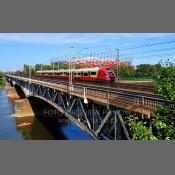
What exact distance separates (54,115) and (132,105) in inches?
1287

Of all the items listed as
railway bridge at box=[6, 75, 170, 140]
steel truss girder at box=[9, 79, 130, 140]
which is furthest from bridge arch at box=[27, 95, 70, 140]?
railway bridge at box=[6, 75, 170, 140]

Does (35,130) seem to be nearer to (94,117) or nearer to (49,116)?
(49,116)

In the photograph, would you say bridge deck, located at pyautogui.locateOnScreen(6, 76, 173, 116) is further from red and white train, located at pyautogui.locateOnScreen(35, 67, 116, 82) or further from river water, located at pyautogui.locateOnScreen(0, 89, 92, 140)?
red and white train, located at pyautogui.locateOnScreen(35, 67, 116, 82)

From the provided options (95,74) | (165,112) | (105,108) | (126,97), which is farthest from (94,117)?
(95,74)

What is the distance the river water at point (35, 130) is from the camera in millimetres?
34334

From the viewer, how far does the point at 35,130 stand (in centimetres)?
3822

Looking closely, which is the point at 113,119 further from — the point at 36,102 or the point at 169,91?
the point at 36,102

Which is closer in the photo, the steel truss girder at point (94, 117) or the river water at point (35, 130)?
the steel truss girder at point (94, 117)

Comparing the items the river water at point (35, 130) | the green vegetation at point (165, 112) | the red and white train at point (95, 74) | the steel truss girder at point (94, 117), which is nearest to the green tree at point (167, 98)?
the green vegetation at point (165, 112)

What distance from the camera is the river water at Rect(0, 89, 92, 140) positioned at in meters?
34.3

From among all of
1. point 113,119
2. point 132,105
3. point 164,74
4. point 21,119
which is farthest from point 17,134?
point 164,74

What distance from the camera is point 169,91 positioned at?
9.02m

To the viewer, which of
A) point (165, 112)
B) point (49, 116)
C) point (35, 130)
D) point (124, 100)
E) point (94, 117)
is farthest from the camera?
→ point (49, 116)

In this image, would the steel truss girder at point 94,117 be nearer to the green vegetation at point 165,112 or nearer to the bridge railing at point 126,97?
the bridge railing at point 126,97
